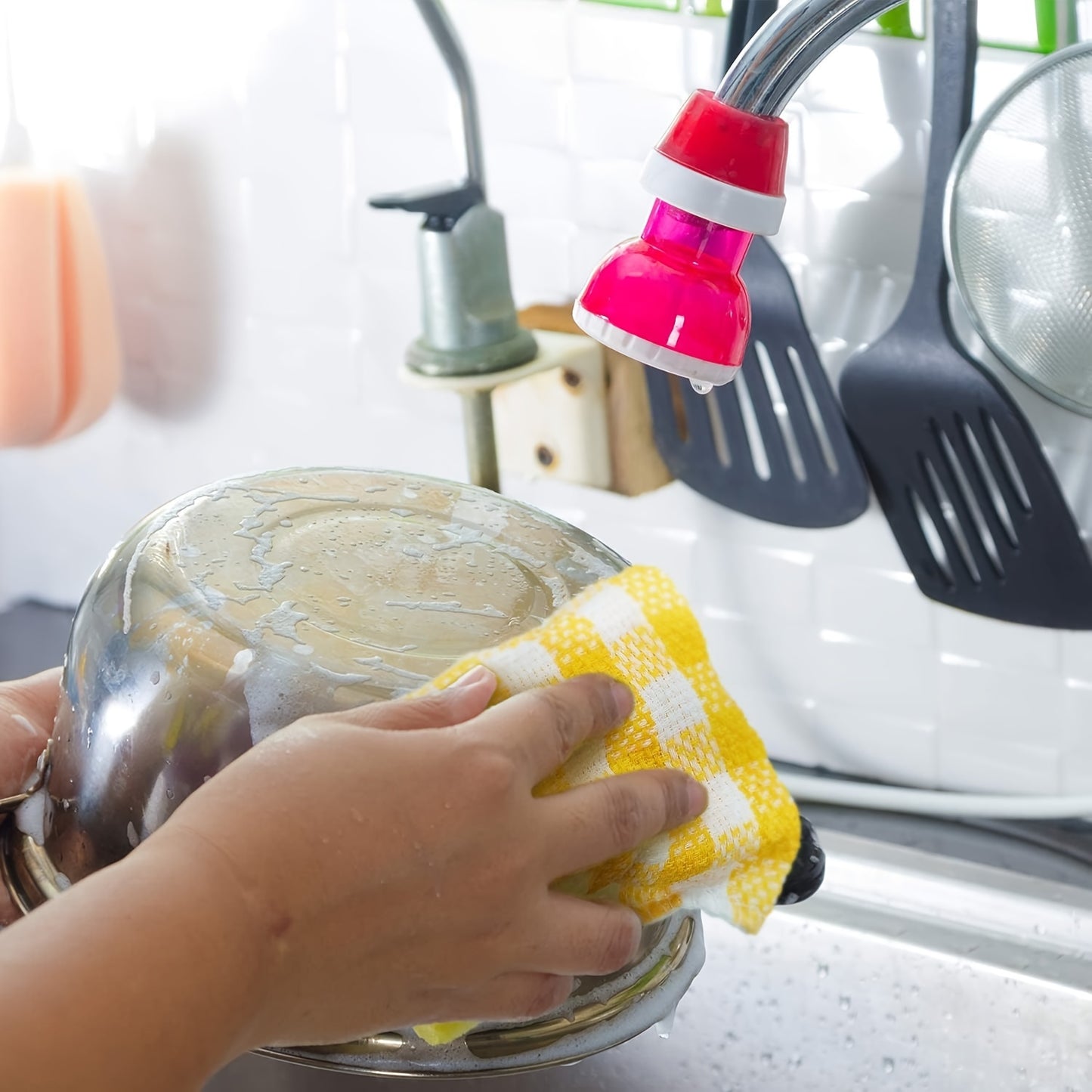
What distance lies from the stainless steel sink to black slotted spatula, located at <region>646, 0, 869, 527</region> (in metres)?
0.18

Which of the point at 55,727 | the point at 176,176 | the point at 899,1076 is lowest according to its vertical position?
the point at 899,1076

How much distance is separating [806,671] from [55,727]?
1.29ft

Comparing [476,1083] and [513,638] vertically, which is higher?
[513,638]

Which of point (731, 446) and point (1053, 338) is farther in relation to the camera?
point (731, 446)

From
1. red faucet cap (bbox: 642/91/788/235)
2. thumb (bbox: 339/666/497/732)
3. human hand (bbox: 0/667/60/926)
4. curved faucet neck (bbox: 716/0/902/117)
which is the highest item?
curved faucet neck (bbox: 716/0/902/117)

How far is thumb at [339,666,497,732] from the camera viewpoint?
1.22ft

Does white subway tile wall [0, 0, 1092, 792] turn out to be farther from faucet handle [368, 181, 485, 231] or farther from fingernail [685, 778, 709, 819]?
fingernail [685, 778, 709, 819]

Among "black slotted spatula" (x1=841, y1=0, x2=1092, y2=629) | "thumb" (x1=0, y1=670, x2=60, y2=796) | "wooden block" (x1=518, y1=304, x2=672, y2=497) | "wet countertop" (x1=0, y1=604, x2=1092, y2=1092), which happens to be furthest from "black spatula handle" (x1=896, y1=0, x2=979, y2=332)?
"thumb" (x1=0, y1=670, x2=60, y2=796)

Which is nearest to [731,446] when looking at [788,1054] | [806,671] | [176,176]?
[806,671]

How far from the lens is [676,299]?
0.40 meters

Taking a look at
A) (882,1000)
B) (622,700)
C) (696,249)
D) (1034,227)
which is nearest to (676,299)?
(696,249)

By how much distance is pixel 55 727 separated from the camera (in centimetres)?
46

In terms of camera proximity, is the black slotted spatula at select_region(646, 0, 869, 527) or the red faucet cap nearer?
the red faucet cap

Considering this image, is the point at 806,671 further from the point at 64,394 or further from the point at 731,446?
the point at 64,394
